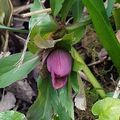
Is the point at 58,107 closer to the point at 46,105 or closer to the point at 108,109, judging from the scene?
the point at 46,105

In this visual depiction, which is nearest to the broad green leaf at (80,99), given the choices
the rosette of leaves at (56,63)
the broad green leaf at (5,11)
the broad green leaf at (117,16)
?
the rosette of leaves at (56,63)

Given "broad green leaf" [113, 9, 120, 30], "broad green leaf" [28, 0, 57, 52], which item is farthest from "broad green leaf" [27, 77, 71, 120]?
"broad green leaf" [113, 9, 120, 30]

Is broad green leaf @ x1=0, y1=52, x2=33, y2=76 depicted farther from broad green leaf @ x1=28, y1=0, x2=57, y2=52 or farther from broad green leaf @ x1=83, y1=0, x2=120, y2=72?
broad green leaf @ x1=83, y1=0, x2=120, y2=72

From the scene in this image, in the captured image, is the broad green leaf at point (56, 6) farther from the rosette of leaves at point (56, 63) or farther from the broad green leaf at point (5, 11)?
the broad green leaf at point (5, 11)

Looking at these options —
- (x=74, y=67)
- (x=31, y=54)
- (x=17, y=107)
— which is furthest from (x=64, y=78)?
(x=17, y=107)

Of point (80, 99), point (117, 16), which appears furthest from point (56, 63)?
point (117, 16)
